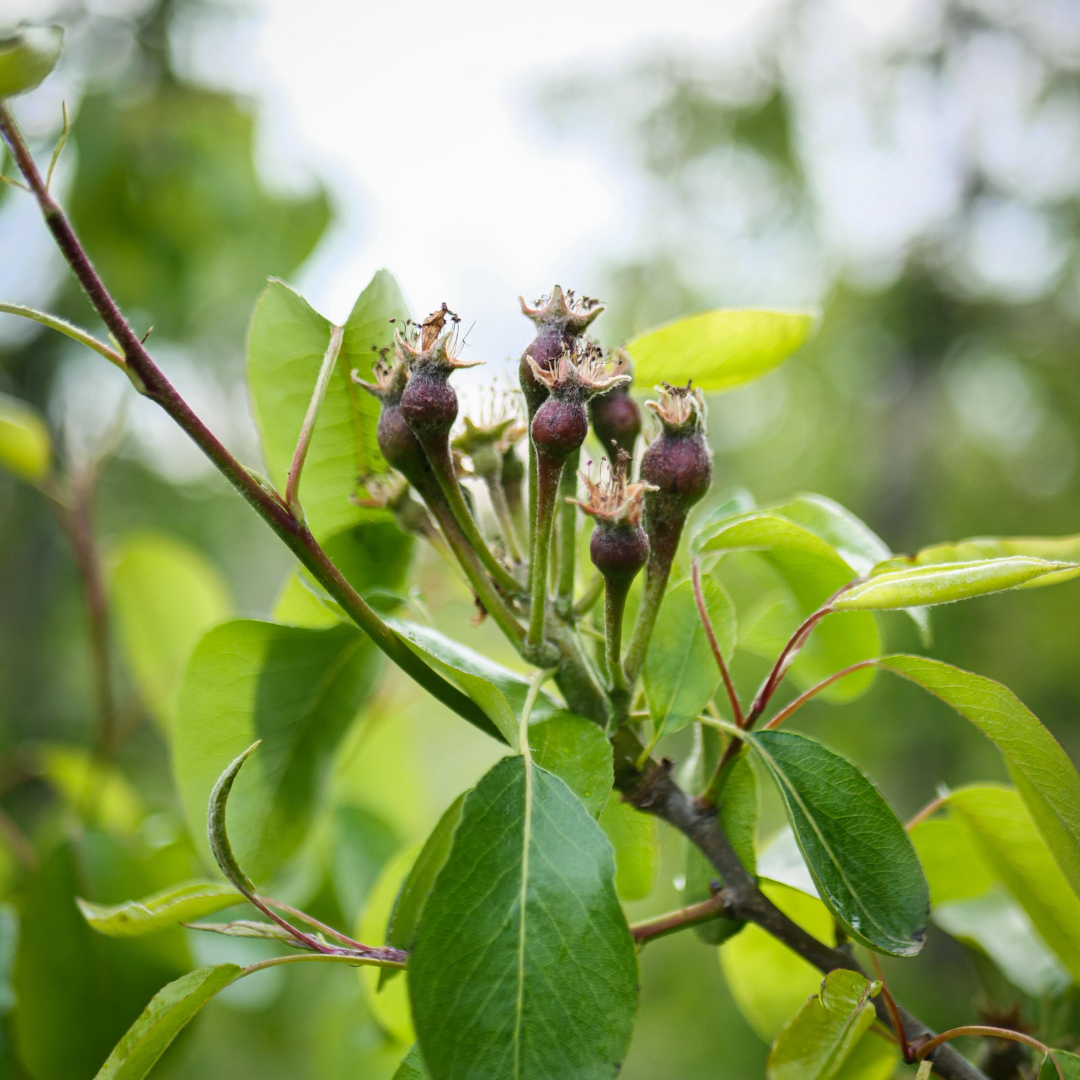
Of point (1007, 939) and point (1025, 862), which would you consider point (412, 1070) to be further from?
point (1007, 939)

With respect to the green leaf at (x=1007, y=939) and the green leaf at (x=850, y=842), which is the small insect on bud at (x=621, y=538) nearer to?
the green leaf at (x=850, y=842)

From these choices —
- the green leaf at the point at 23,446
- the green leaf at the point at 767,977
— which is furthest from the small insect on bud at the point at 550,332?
the green leaf at the point at 23,446

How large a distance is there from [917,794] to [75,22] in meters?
5.50

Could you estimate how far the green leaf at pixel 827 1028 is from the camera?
15.6 inches

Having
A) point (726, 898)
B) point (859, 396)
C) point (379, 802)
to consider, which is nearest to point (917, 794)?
point (859, 396)

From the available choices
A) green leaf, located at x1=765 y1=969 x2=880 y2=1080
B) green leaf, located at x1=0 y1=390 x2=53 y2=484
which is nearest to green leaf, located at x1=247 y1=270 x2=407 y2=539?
green leaf, located at x1=765 y1=969 x2=880 y2=1080

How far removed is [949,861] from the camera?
23.7 inches

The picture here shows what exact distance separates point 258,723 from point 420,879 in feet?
0.63

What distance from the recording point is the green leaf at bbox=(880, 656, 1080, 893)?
0.40 meters

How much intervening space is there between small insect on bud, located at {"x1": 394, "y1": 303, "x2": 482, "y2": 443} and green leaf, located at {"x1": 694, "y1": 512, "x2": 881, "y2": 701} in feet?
0.54

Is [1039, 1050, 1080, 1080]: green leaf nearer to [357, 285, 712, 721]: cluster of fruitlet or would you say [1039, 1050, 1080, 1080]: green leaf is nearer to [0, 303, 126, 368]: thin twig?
[357, 285, 712, 721]: cluster of fruitlet

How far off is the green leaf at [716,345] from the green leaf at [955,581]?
22 centimetres

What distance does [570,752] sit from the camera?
1.34ft

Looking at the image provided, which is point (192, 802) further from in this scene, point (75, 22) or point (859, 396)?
point (859, 396)
